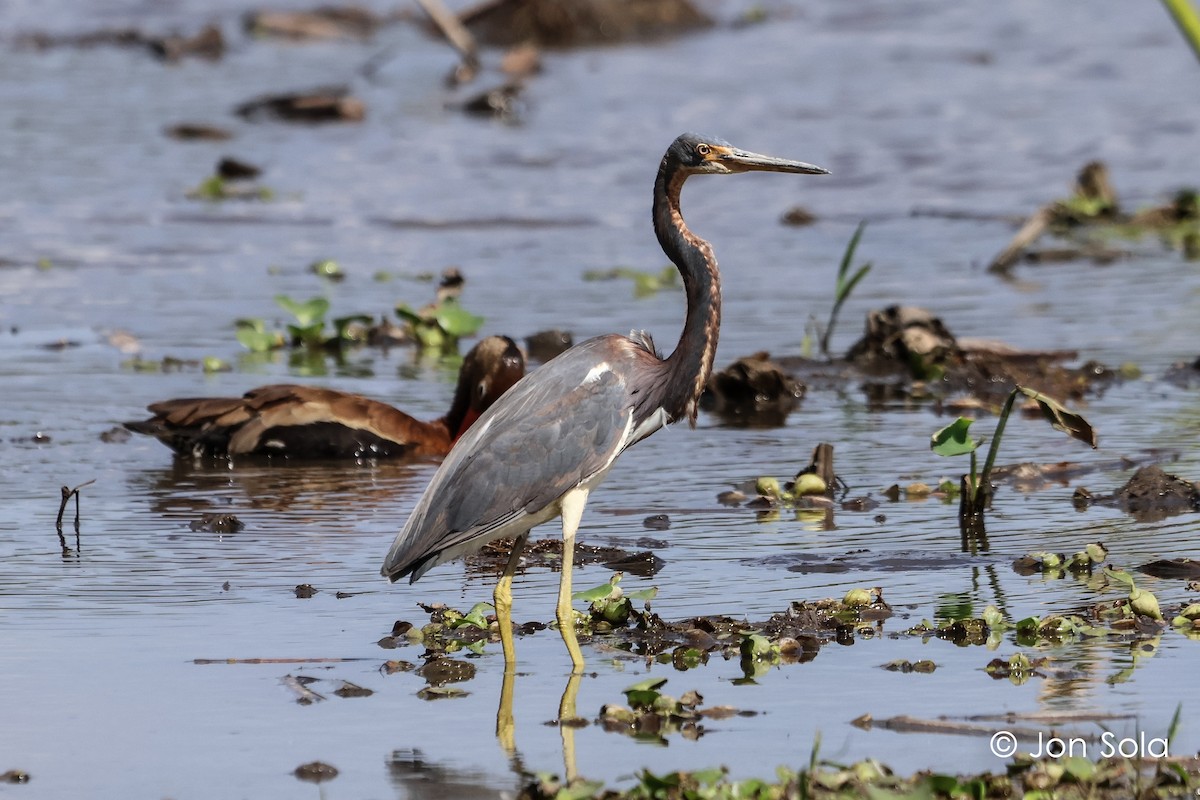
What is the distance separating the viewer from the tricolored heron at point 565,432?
6520 millimetres

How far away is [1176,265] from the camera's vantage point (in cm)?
1397

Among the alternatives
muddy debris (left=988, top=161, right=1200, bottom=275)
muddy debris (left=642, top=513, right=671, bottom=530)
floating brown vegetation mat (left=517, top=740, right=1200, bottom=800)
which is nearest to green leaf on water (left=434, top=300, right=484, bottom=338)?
muddy debris (left=642, top=513, right=671, bottom=530)

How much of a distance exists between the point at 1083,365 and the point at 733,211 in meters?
6.72

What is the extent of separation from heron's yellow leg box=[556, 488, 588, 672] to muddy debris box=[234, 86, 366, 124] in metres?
16.5

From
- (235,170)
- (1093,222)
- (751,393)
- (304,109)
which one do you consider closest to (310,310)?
(751,393)

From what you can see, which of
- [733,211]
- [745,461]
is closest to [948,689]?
[745,461]

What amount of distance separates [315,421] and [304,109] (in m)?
14.4

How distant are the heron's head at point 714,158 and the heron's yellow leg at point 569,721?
84.9 inches

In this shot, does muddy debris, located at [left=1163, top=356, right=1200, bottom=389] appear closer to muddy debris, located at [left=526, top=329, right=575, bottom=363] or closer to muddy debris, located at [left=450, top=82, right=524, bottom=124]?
muddy debris, located at [left=526, top=329, right=575, bottom=363]

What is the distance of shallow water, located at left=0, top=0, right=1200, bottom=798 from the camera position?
Result: 551cm

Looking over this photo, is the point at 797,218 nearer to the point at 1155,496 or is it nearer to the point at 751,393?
the point at 751,393

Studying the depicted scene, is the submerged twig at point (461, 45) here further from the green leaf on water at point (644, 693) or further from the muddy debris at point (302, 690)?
the green leaf on water at point (644, 693)

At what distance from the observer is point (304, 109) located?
22.8 meters

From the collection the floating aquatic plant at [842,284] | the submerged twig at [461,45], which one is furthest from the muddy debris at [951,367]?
the submerged twig at [461,45]
